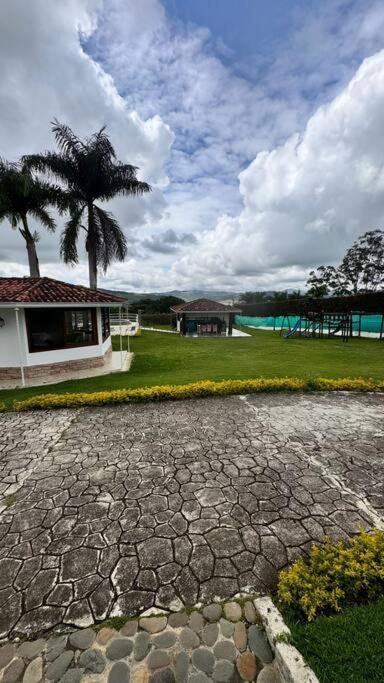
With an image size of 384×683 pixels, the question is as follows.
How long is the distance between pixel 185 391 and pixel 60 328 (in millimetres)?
6854

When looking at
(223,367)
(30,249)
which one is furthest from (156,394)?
(30,249)

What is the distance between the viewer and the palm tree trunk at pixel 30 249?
1809cm

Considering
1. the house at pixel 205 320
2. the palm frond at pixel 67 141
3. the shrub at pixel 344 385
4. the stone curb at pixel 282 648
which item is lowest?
the stone curb at pixel 282 648

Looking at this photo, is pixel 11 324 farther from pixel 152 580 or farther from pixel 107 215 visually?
pixel 152 580

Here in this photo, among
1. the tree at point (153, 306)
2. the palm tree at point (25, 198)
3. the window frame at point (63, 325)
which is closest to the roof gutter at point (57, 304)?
the window frame at point (63, 325)

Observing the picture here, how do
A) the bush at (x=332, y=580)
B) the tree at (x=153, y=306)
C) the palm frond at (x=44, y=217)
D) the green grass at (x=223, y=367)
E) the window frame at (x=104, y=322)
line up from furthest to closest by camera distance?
the tree at (x=153, y=306)
the palm frond at (x=44, y=217)
the window frame at (x=104, y=322)
the green grass at (x=223, y=367)
the bush at (x=332, y=580)

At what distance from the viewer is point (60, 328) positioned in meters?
11.9

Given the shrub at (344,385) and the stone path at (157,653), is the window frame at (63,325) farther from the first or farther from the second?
the stone path at (157,653)

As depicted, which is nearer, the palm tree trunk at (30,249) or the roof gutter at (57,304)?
the roof gutter at (57,304)

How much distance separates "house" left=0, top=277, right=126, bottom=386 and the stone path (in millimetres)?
8899

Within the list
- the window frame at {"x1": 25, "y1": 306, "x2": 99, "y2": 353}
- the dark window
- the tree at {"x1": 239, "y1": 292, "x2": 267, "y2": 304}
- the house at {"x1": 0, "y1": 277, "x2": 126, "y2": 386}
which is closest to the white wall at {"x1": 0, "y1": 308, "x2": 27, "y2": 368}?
the house at {"x1": 0, "y1": 277, "x2": 126, "y2": 386}

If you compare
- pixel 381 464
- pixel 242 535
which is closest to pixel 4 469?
pixel 242 535

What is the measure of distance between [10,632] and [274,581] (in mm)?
2387

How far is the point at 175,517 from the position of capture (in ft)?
11.7
